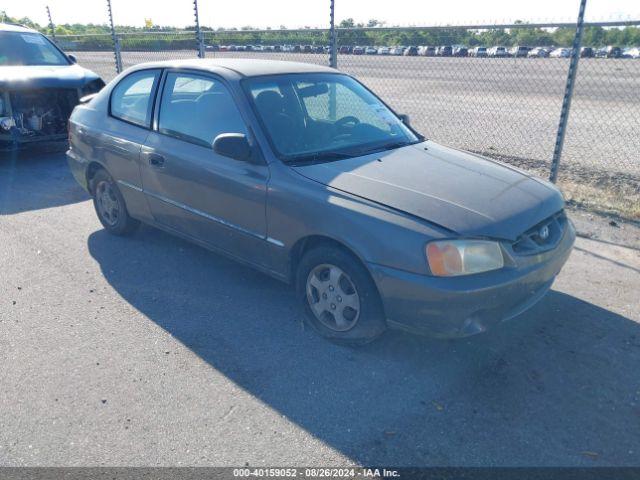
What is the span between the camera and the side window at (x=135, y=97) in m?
4.58

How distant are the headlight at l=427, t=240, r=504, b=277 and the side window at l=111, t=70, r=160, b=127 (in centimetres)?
281

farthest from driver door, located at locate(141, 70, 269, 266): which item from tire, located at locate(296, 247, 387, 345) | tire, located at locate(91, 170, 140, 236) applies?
tire, located at locate(91, 170, 140, 236)

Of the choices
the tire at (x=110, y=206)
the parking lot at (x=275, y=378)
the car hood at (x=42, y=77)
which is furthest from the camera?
the car hood at (x=42, y=77)

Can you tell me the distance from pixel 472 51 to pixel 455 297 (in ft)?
20.2

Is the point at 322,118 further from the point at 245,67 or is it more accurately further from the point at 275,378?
the point at 275,378

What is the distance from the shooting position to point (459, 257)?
2.96 m

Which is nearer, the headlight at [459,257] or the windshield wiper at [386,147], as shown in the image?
the headlight at [459,257]

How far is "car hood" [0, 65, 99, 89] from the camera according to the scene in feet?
24.8

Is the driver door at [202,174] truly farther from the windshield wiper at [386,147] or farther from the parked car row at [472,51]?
the parked car row at [472,51]

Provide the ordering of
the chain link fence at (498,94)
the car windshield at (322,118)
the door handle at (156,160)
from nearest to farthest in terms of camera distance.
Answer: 1. the car windshield at (322,118)
2. the door handle at (156,160)
3. the chain link fence at (498,94)

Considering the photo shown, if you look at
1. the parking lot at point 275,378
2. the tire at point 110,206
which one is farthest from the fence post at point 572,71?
the tire at point 110,206

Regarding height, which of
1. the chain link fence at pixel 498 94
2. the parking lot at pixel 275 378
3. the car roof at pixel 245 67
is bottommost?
the parking lot at pixel 275 378

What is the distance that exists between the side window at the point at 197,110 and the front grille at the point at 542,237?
198 centimetres

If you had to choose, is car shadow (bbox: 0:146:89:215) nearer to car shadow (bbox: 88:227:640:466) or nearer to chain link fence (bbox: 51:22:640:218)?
car shadow (bbox: 88:227:640:466)
